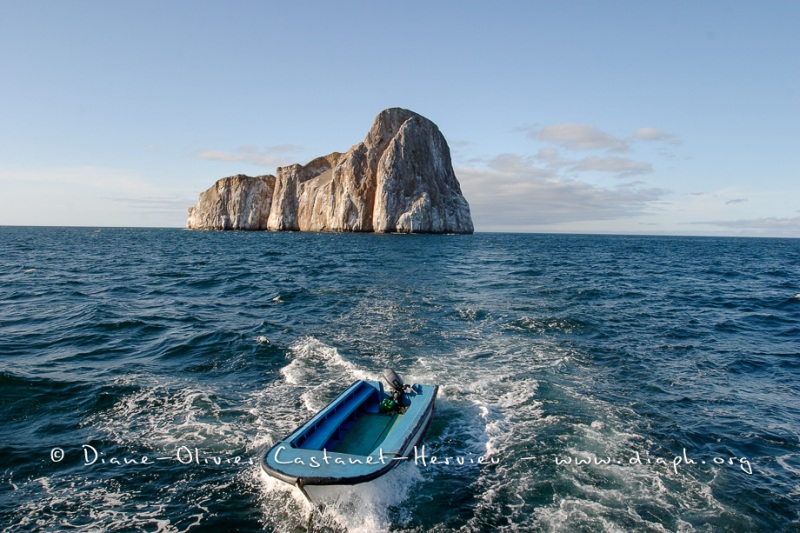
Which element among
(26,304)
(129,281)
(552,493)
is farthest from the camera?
(129,281)

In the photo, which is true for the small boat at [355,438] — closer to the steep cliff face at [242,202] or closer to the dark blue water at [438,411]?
the dark blue water at [438,411]

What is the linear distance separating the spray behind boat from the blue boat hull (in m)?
0.06

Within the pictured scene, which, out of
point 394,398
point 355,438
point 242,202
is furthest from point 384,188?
point 355,438

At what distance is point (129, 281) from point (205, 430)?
2653 cm

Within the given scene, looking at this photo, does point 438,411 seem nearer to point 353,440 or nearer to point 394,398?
point 394,398

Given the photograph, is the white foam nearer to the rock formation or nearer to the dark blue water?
the dark blue water

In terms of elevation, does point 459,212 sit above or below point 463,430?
above

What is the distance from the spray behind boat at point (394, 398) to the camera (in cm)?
1077

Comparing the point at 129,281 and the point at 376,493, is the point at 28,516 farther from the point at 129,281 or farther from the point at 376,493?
the point at 129,281

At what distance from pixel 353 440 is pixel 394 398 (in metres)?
1.73

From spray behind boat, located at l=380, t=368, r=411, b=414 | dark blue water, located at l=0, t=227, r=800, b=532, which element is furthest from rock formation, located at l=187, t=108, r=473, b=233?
spray behind boat, located at l=380, t=368, r=411, b=414

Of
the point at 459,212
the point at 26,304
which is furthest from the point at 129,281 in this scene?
the point at 459,212

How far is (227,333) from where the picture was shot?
1778 cm

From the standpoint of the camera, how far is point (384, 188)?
10531 centimetres
